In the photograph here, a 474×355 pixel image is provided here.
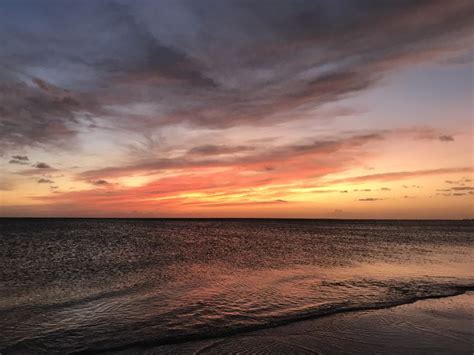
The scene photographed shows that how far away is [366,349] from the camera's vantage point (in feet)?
37.0

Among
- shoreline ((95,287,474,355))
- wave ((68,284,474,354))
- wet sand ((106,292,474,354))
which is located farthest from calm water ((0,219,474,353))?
wet sand ((106,292,474,354))

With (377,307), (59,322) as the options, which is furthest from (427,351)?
(59,322)

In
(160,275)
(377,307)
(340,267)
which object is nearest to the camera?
(377,307)

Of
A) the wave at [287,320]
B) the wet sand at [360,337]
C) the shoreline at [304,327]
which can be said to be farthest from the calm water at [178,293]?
the wet sand at [360,337]

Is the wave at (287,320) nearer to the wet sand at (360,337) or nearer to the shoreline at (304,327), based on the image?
the shoreline at (304,327)

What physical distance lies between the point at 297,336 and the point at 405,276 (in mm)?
17140

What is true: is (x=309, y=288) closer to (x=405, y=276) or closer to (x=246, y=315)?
(x=246, y=315)

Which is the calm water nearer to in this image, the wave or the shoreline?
the wave

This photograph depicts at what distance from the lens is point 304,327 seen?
13.7 metres

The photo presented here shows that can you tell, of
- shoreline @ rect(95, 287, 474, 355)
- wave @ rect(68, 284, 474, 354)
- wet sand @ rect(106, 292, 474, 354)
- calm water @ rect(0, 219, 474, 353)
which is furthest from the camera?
calm water @ rect(0, 219, 474, 353)

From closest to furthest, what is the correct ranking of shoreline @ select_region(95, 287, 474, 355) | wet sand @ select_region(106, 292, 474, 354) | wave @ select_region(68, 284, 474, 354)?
wet sand @ select_region(106, 292, 474, 354), shoreline @ select_region(95, 287, 474, 355), wave @ select_region(68, 284, 474, 354)

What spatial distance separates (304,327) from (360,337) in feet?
7.27

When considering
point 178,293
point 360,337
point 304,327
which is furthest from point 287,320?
point 178,293

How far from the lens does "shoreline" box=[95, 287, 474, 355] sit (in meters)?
11.4
